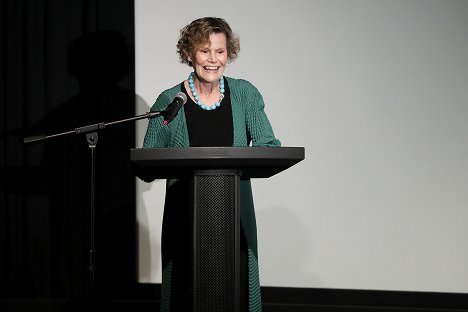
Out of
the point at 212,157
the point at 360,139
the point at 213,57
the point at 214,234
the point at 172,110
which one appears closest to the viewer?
the point at 212,157

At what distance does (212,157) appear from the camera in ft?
4.84

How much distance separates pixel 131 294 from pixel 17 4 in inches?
82.5

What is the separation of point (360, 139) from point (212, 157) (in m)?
2.15

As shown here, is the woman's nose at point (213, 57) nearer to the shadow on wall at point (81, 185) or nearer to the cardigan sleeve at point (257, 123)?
the cardigan sleeve at point (257, 123)

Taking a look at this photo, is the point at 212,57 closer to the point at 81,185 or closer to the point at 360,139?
the point at 360,139

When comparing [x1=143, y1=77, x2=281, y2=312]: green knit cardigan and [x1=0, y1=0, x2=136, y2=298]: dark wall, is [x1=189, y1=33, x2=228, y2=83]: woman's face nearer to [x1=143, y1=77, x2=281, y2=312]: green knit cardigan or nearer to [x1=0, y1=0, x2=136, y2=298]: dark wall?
[x1=143, y1=77, x2=281, y2=312]: green knit cardigan

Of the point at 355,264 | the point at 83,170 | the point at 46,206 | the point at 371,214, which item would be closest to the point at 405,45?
the point at 371,214

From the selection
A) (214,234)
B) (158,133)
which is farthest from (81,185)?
(214,234)

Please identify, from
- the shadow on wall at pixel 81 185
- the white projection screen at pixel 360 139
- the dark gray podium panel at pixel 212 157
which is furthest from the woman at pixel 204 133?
the shadow on wall at pixel 81 185

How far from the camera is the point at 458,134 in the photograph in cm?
338

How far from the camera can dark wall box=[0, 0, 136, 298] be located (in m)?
3.57

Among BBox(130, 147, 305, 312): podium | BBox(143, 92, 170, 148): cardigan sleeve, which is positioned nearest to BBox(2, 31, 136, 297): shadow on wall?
BBox(143, 92, 170, 148): cardigan sleeve

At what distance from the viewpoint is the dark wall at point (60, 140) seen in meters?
3.57

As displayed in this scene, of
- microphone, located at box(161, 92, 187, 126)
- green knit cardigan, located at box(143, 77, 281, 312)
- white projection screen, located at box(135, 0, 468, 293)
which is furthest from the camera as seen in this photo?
white projection screen, located at box(135, 0, 468, 293)
